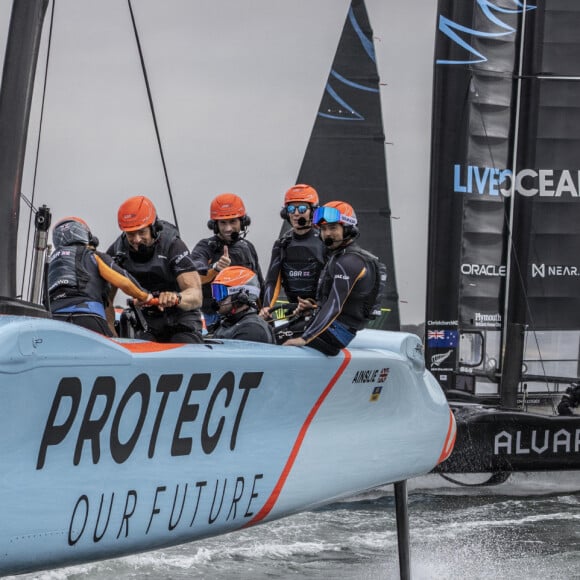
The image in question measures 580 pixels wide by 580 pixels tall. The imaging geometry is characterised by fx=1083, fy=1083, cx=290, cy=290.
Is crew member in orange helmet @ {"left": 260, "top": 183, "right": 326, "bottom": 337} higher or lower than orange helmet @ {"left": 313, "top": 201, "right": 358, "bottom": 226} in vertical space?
lower

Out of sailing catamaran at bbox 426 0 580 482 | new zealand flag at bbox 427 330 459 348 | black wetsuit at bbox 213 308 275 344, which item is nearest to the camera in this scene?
black wetsuit at bbox 213 308 275 344

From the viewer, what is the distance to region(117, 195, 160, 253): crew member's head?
4.14m

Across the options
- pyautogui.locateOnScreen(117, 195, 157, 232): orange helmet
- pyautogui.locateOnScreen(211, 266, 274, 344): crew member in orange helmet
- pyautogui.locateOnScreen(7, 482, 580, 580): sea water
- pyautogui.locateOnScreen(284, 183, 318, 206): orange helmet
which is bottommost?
pyautogui.locateOnScreen(7, 482, 580, 580): sea water

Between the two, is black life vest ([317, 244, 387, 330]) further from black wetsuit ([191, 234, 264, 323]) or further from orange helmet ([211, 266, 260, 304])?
black wetsuit ([191, 234, 264, 323])

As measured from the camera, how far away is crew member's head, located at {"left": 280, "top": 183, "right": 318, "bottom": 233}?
539 cm

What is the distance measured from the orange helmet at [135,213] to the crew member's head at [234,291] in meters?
0.47

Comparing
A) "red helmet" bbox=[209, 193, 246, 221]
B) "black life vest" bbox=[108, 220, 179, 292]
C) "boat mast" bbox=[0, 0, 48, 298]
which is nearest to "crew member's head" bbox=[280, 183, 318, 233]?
"red helmet" bbox=[209, 193, 246, 221]

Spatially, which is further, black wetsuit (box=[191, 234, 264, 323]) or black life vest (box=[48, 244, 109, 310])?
black wetsuit (box=[191, 234, 264, 323])

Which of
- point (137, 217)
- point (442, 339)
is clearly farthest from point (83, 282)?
point (442, 339)

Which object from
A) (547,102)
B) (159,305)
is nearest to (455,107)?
(547,102)

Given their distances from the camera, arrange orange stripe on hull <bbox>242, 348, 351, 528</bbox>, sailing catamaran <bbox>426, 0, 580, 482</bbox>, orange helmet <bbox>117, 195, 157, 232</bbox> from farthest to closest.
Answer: sailing catamaran <bbox>426, 0, 580, 482</bbox>
orange helmet <bbox>117, 195, 157, 232</bbox>
orange stripe on hull <bbox>242, 348, 351, 528</bbox>

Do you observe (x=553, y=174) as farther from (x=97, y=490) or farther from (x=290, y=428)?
(x=97, y=490)

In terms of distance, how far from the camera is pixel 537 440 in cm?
838

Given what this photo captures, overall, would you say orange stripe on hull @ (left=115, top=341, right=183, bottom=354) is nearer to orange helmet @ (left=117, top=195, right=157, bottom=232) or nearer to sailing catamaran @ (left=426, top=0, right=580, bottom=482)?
orange helmet @ (left=117, top=195, right=157, bottom=232)
